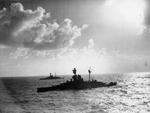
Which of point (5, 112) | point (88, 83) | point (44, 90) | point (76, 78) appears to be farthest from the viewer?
point (88, 83)

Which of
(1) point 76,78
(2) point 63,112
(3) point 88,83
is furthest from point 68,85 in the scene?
(2) point 63,112

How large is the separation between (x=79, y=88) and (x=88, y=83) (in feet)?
31.9

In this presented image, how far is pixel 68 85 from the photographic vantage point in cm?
10800

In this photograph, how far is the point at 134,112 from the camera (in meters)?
45.3

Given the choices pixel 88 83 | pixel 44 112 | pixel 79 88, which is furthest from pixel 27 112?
pixel 88 83

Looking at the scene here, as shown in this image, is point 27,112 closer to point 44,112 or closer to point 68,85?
point 44,112

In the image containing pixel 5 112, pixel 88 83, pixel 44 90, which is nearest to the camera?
pixel 5 112

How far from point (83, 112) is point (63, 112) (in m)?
4.67

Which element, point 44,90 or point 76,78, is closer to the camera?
point 44,90

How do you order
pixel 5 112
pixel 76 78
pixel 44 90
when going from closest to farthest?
pixel 5 112
pixel 44 90
pixel 76 78

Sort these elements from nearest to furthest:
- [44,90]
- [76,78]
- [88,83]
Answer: [44,90], [76,78], [88,83]

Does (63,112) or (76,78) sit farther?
(76,78)

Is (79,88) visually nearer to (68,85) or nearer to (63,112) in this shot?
(68,85)

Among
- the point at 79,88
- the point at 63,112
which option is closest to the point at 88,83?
the point at 79,88
